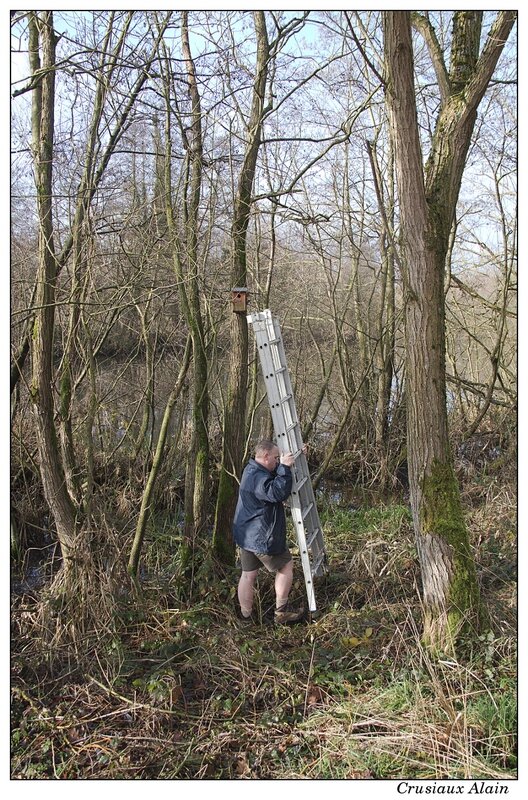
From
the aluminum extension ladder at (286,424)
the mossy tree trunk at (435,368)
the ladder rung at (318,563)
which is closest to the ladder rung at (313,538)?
the aluminum extension ladder at (286,424)

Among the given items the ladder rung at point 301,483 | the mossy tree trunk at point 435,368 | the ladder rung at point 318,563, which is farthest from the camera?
the ladder rung at point 318,563

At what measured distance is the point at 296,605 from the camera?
5523 mm

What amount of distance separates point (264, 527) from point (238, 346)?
1639mm

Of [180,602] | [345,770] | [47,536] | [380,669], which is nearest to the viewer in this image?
[345,770]

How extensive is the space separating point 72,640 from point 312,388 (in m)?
6.98

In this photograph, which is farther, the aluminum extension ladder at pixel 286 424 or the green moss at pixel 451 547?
the aluminum extension ladder at pixel 286 424

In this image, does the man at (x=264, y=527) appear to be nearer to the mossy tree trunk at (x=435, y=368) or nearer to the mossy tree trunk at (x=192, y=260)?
the mossy tree trunk at (x=192, y=260)

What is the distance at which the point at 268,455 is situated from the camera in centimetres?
511

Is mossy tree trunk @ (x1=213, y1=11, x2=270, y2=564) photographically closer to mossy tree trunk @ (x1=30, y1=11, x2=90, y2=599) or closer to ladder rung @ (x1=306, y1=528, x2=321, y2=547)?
ladder rung @ (x1=306, y1=528, x2=321, y2=547)

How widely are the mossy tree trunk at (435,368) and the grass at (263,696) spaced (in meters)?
0.25

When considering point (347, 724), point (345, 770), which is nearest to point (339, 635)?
point (347, 724)

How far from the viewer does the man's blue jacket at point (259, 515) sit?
506 centimetres

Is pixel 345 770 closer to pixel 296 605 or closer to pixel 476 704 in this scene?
pixel 476 704

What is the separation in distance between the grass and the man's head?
1.16 metres
